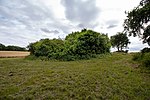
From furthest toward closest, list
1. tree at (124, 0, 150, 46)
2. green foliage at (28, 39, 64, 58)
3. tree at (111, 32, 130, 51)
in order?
1. tree at (111, 32, 130, 51)
2. green foliage at (28, 39, 64, 58)
3. tree at (124, 0, 150, 46)

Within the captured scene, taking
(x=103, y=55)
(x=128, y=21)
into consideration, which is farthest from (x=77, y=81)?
(x=103, y=55)

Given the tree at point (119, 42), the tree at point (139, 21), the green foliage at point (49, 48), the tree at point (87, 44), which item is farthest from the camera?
the tree at point (119, 42)

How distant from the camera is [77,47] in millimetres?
14094

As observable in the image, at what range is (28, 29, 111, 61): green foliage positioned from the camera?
13.9 m

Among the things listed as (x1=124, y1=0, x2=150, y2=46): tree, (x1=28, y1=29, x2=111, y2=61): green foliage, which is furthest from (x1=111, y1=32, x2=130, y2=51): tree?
(x1=124, y1=0, x2=150, y2=46): tree

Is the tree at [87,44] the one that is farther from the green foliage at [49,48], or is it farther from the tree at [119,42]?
the tree at [119,42]

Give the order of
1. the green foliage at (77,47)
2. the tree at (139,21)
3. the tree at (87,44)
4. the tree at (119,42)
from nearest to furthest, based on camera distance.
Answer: the tree at (139,21), the green foliage at (77,47), the tree at (87,44), the tree at (119,42)

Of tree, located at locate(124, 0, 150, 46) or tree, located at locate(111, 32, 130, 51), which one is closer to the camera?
tree, located at locate(124, 0, 150, 46)

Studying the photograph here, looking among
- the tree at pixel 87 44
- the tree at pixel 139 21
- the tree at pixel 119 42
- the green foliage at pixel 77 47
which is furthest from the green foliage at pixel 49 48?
the tree at pixel 119 42

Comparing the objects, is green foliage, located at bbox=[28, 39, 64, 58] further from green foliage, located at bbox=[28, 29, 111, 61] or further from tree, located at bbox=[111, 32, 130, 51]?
tree, located at bbox=[111, 32, 130, 51]

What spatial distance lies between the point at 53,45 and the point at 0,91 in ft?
34.3

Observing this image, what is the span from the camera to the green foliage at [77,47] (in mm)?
13886

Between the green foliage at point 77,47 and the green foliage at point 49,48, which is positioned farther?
the green foliage at point 49,48

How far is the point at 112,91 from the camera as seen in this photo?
5.35 metres
